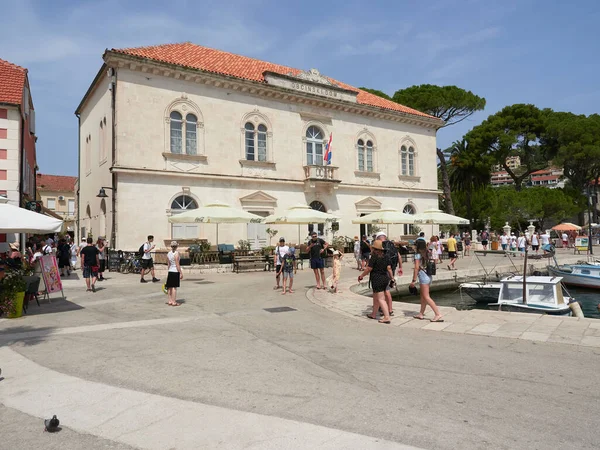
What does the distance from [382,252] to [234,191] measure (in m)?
15.6

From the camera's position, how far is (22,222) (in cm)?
901

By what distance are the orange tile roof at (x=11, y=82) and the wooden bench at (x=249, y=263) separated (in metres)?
10.5

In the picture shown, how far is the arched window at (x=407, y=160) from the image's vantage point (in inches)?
1215

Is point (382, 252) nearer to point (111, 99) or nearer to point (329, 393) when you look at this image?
point (329, 393)

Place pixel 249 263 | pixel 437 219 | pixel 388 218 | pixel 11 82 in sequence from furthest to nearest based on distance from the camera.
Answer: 1. pixel 437 219
2. pixel 388 218
3. pixel 249 263
4. pixel 11 82

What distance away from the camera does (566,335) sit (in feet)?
23.9

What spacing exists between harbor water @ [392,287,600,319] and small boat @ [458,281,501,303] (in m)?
0.21

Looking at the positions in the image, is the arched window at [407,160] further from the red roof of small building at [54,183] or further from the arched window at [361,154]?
the red roof of small building at [54,183]

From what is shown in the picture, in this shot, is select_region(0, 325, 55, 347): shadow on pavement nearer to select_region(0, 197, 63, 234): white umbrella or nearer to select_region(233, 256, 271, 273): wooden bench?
select_region(0, 197, 63, 234): white umbrella

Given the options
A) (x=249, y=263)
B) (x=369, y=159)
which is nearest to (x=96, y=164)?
(x=249, y=263)

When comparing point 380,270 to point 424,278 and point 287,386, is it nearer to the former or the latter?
point 424,278

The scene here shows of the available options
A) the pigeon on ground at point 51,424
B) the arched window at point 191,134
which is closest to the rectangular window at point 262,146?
the arched window at point 191,134

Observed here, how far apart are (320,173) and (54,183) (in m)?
52.1

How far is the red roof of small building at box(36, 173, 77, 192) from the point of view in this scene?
200 feet
